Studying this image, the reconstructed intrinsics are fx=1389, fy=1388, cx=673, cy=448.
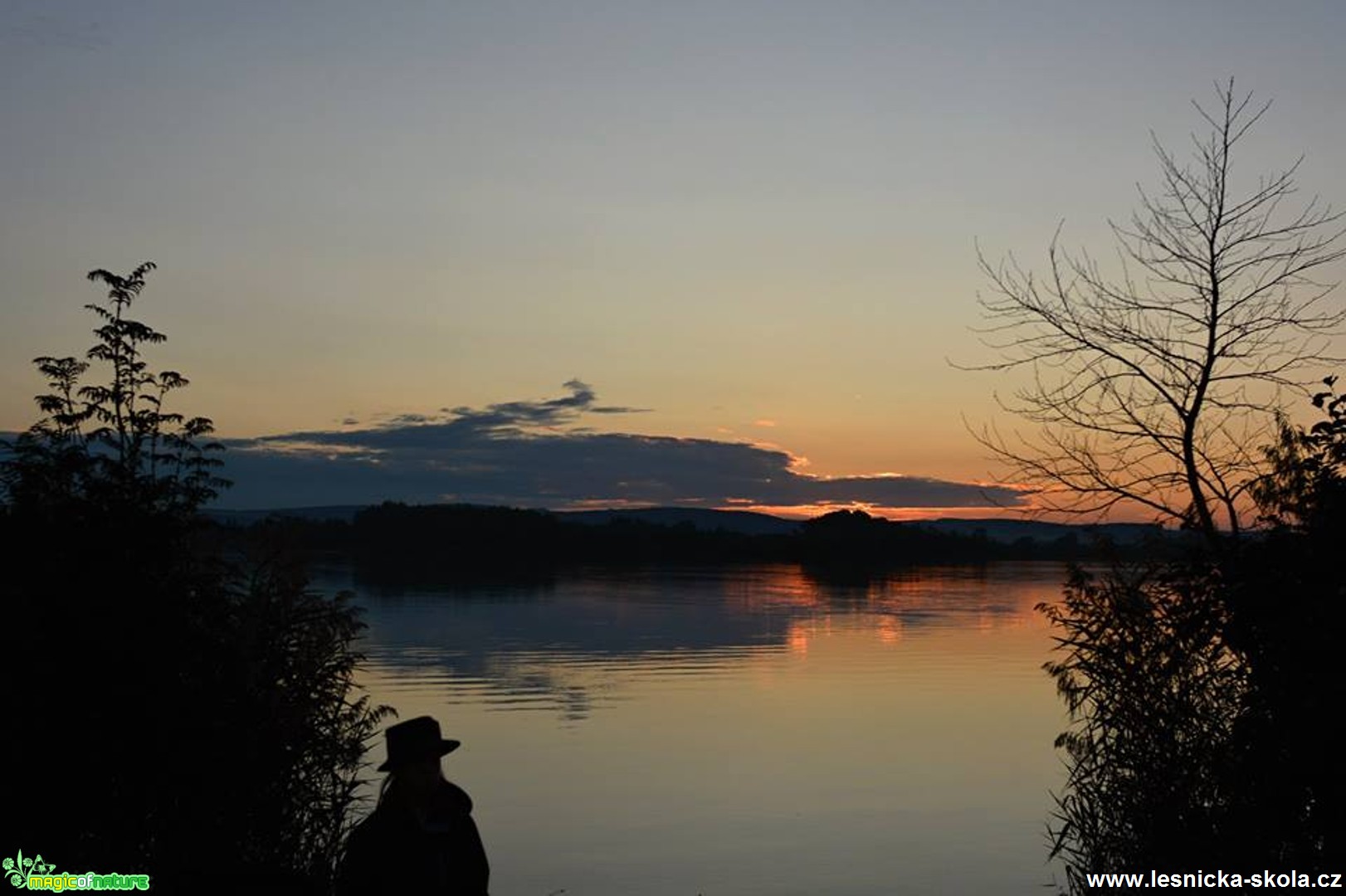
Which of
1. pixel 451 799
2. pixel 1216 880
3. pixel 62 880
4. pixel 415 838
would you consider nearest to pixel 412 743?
pixel 451 799

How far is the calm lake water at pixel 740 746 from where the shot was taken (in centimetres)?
2983

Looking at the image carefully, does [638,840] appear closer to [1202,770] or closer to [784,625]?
[1202,770]

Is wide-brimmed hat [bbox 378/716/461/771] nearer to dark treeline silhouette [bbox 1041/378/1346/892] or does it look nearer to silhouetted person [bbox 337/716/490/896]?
silhouetted person [bbox 337/716/490/896]

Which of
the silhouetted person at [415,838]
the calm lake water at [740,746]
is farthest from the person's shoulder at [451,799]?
the calm lake water at [740,746]

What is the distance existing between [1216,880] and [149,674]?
39.0ft

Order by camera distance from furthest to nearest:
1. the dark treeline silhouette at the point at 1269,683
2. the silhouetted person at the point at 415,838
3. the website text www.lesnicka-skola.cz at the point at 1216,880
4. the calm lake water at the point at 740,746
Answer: the calm lake water at the point at 740,746
the website text www.lesnicka-skola.cz at the point at 1216,880
the dark treeline silhouette at the point at 1269,683
the silhouetted person at the point at 415,838

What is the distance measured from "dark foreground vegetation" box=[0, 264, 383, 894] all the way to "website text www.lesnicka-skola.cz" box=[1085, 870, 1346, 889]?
9653 millimetres

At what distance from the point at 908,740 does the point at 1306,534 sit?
3463 centimetres

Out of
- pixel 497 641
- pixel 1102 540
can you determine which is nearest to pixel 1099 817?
pixel 1102 540

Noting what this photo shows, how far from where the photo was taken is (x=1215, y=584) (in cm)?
1222

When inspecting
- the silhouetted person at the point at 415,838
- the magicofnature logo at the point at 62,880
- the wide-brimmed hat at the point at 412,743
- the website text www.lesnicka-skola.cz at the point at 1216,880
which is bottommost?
the website text www.lesnicka-skola.cz at the point at 1216,880

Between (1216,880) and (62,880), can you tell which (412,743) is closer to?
(62,880)

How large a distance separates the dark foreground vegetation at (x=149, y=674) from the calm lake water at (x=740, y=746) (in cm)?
861

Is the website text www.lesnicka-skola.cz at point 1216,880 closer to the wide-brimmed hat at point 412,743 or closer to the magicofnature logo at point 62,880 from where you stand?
the wide-brimmed hat at point 412,743
